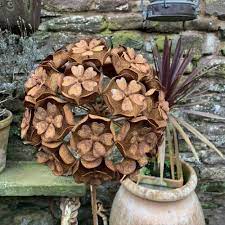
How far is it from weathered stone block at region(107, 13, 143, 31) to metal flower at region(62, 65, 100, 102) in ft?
3.61

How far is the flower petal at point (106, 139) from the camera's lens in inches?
40.1

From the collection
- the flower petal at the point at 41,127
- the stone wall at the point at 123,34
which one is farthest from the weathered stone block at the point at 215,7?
the flower petal at the point at 41,127

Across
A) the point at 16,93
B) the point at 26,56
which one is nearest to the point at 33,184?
the point at 16,93

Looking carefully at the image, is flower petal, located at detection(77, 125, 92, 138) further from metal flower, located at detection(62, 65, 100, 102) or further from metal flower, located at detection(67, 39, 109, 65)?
metal flower, located at detection(67, 39, 109, 65)

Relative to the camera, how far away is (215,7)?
208 cm

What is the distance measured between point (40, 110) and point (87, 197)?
1.32 meters

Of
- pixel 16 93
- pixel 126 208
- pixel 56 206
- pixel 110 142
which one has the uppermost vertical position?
pixel 110 142

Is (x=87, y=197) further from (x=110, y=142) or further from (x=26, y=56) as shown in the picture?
(x=110, y=142)

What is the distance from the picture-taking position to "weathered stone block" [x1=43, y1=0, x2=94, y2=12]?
206cm

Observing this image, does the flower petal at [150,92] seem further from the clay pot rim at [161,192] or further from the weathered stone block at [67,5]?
the weathered stone block at [67,5]

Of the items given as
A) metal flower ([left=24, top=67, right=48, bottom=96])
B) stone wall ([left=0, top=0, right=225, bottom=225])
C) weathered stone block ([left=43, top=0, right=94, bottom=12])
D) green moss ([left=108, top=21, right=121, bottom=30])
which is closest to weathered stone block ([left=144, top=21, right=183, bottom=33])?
stone wall ([left=0, top=0, right=225, bottom=225])

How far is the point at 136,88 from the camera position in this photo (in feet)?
3.44

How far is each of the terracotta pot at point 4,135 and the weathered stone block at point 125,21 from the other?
699 millimetres

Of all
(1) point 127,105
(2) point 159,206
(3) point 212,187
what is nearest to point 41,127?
(1) point 127,105
